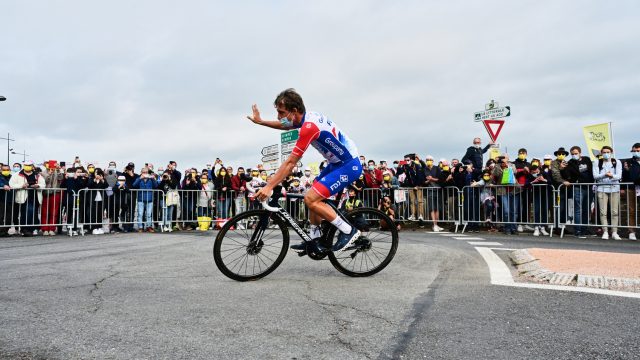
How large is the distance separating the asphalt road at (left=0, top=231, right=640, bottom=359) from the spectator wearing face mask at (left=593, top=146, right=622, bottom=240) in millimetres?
7457

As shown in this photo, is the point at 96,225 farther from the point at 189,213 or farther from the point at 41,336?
the point at 41,336

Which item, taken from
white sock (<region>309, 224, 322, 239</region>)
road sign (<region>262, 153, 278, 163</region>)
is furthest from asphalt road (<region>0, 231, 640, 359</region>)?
road sign (<region>262, 153, 278, 163</region>)

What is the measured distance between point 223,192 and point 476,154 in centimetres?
838

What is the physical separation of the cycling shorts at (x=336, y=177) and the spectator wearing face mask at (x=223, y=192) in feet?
37.2

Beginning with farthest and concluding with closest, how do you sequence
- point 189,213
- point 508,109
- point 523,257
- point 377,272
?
point 189,213 → point 508,109 → point 523,257 → point 377,272

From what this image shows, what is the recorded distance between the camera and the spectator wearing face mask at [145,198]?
49.5 feet

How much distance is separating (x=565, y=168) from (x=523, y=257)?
23.0ft

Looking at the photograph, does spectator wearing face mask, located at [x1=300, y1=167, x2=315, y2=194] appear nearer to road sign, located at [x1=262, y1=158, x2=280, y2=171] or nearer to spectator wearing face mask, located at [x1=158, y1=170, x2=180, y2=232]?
road sign, located at [x1=262, y1=158, x2=280, y2=171]

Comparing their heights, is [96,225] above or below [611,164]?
below

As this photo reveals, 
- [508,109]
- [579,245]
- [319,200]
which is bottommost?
[579,245]

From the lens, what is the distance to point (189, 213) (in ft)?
52.6

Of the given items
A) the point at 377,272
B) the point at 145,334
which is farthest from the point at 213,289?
the point at 377,272

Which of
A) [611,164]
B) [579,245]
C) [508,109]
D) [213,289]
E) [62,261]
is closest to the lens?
[213,289]

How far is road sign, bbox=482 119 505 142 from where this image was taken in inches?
531
